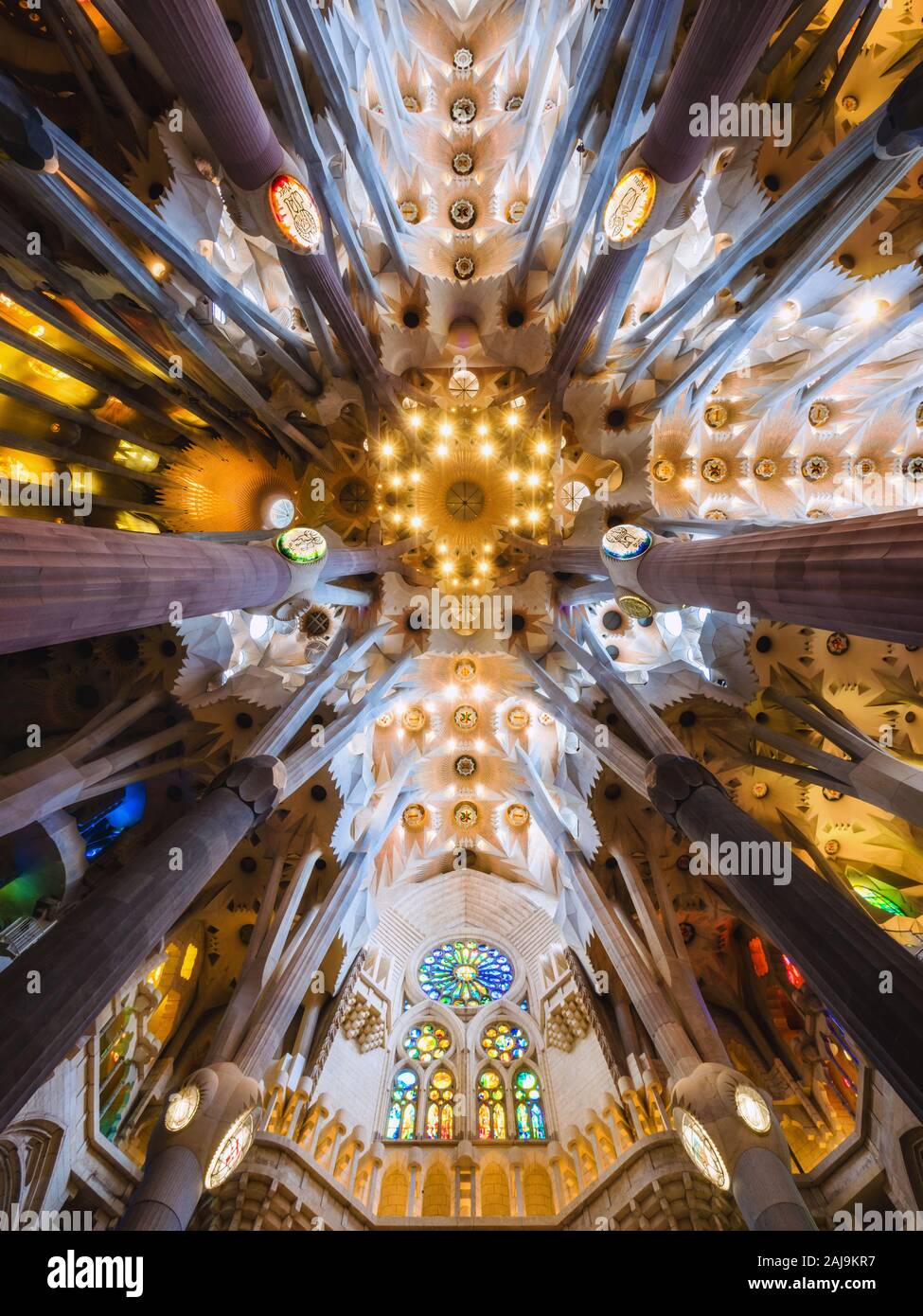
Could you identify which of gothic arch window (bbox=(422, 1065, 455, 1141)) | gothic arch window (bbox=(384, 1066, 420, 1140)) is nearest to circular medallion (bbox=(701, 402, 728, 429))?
gothic arch window (bbox=(422, 1065, 455, 1141))

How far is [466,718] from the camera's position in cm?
2155

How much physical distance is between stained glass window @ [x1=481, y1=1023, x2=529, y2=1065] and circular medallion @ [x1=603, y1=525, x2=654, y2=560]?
1486cm

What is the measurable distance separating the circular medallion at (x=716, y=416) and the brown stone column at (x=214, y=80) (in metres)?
13.3

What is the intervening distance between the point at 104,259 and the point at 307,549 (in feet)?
21.3

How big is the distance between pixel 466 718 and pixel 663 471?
1029 centimetres

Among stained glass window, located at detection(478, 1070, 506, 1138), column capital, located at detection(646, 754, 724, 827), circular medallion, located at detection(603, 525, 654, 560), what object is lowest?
stained glass window, located at detection(478, 1070, 506, 1138)

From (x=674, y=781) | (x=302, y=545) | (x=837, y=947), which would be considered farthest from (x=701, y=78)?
(x=837, y=947)

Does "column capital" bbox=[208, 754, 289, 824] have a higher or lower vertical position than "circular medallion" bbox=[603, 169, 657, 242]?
lower

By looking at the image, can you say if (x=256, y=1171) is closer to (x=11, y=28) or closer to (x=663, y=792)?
(x=663, y=792)

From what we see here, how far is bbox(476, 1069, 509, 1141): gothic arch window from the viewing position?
16044 millimetres
